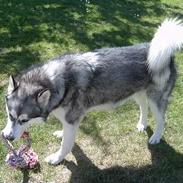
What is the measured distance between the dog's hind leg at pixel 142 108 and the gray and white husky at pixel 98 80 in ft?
0.51

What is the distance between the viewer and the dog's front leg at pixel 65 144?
4938 mm

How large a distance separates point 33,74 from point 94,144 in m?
1.39

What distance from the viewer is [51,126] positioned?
5820 mm

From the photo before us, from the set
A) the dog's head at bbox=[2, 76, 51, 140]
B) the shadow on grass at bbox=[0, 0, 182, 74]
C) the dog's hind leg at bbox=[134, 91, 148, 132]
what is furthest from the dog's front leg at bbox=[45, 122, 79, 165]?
the shadow on grass at bbox=[0, 0, 182, 74]

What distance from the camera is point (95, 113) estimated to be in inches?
241

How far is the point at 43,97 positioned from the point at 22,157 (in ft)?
3.47

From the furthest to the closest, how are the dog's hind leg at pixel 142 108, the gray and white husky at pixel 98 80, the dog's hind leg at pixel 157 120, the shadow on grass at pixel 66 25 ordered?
the shadow on grass at pixel 66 25, the dog's hind leg at pixel 142 108, the dog's hind leg at pixel 157 120, the gray and white husky at pixel 98 80

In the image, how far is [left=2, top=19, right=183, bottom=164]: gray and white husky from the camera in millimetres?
4586

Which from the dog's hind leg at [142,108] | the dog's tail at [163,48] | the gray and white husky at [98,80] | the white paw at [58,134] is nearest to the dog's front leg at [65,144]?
the gray and white husky at [98,80]

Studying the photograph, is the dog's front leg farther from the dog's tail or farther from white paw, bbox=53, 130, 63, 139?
the dog's tail

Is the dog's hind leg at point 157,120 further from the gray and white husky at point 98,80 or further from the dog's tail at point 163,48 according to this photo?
the dog's tail at point 163,48

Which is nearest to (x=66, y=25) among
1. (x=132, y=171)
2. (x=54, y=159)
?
(x=54, y=159)

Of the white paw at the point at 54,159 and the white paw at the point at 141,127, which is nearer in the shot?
the white paw at the point at 54,159

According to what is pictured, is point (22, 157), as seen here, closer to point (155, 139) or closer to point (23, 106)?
point (23, 106)
